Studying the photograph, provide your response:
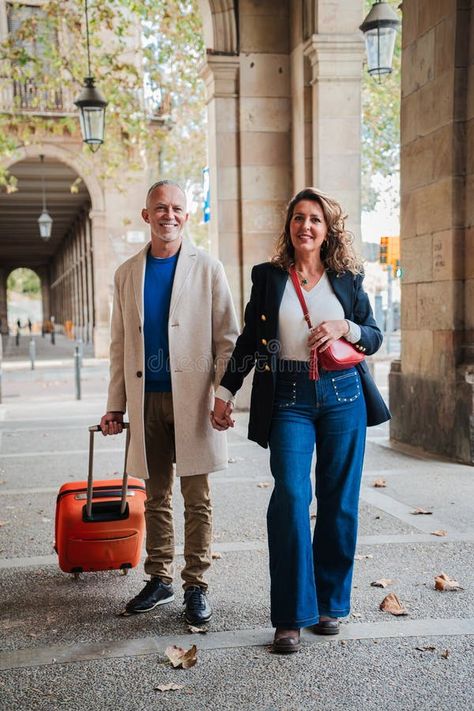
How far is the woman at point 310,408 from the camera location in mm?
3441

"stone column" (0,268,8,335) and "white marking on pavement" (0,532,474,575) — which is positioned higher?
"stone column" (0,268,8,335)

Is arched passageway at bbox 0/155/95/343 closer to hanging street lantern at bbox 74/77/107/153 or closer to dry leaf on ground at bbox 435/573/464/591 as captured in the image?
hanging street lantern at bbox 74/77/107/153

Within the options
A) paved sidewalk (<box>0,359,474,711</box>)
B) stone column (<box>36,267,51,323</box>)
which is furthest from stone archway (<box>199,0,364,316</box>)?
stone column (<box>36,267,51,323</box>)

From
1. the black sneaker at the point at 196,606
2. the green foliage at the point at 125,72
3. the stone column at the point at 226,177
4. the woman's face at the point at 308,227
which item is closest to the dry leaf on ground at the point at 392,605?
the black sneaker at the point at 196,606

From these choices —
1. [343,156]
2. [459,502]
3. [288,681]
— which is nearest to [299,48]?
[343,156]

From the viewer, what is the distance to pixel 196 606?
3.79 meters

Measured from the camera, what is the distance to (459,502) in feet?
19.6

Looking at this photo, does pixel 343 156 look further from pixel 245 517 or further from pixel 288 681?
pixel 288 681

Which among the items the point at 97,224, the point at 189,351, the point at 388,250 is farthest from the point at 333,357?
the point at 97,224

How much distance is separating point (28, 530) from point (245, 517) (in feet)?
4.85

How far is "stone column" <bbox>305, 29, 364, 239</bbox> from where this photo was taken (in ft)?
33.2

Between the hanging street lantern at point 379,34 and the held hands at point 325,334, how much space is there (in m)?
7.41

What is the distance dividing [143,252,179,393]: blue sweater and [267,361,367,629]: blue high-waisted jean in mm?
665

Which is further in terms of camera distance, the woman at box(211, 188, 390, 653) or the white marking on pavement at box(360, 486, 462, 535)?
the white marking on pavement at box(360, 486, 462, 535)
